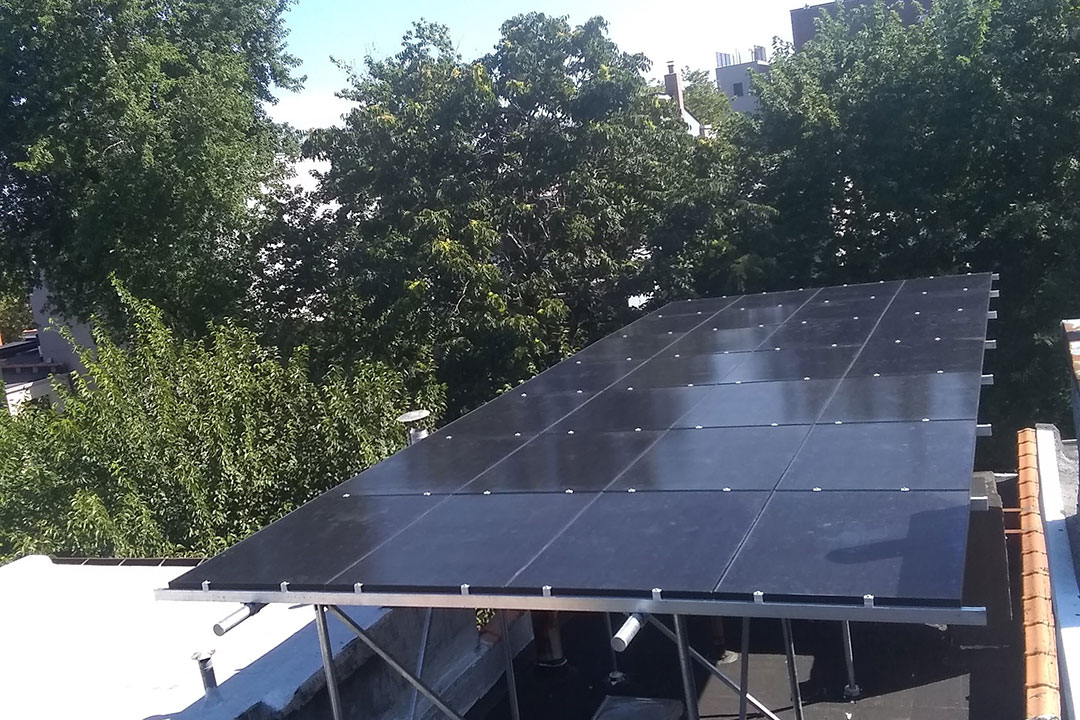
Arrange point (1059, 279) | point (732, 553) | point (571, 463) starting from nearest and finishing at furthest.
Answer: point (732, 553) < point (571, 463) < point (1059, 279)

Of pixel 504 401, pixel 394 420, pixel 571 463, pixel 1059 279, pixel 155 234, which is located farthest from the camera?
pixel 155 234

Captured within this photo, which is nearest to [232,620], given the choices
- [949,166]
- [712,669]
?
[712,669]

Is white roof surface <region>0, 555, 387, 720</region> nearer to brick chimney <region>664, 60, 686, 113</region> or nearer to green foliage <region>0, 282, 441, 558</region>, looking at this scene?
green foliage <region>0, 282, 441, 558</region>

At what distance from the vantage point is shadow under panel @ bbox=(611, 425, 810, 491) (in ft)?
15.2

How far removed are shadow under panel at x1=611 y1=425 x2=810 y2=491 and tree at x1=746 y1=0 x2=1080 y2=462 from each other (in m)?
11.0

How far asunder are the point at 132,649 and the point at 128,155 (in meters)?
13.6

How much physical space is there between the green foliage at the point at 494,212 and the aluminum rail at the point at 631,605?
1197cm

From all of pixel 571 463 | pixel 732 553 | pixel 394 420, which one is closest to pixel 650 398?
pixel 571 463

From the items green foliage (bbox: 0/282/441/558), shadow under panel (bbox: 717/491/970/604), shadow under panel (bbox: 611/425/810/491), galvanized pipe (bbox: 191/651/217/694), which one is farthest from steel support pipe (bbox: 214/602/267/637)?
green foliage (bbox: 0/282/441/558)

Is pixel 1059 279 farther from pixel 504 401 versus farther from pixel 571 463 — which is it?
pixel 571 463

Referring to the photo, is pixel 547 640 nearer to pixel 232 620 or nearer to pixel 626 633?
pixel 232 620

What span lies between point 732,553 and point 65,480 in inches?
385

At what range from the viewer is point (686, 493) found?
177 inches

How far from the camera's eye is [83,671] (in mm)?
6004
